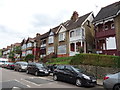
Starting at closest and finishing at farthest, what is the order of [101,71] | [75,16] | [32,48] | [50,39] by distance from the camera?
1. [101,71]
2. [75,16]
3. [50,39]
4. [32,48]

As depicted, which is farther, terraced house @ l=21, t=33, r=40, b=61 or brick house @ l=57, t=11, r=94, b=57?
terraced house @ l=21, t=33, r=40, b=61

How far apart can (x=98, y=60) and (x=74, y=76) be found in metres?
5.88

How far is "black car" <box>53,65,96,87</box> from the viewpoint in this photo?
9080mm

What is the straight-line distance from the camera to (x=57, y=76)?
1164 cm

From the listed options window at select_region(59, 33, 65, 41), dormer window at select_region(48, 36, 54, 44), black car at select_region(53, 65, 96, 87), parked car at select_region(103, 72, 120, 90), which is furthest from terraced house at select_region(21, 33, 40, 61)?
parked car at select_region(103, 72, 120, 90)

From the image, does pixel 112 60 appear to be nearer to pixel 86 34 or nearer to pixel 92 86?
pixel 92 86

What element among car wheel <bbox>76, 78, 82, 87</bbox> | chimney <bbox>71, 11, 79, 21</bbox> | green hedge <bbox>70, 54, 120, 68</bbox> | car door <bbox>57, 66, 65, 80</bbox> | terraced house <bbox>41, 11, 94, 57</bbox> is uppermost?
chimney <bbox>71, 11, 79, 21</bbox>

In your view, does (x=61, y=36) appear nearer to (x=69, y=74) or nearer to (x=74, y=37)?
(x=74, y=37)

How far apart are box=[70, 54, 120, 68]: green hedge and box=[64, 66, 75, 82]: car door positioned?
4.85m

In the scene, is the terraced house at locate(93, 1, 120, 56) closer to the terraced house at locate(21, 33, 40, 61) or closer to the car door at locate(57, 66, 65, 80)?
the car door at locate(57, 66, 65, 80)

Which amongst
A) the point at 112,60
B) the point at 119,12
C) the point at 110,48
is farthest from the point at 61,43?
the point at 112,60

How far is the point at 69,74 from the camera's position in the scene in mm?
10305

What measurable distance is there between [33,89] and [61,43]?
23.3 meters

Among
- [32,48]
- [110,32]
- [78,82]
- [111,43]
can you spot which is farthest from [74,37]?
[32,48]
